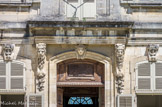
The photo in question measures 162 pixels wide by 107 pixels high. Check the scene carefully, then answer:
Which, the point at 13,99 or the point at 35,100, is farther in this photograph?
the point at 13,99

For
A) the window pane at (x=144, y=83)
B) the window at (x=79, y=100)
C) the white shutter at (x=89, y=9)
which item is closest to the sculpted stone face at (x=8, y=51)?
the white shutter at (x=89, y=9)

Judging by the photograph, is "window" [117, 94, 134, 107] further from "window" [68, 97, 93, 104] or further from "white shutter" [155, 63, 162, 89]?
"window" [68, 97, 93, 104]

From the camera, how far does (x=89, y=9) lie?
52.3ft

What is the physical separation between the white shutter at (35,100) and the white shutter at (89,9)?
296 centimetres

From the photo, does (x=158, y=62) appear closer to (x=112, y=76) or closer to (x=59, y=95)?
(x=112, y=76)

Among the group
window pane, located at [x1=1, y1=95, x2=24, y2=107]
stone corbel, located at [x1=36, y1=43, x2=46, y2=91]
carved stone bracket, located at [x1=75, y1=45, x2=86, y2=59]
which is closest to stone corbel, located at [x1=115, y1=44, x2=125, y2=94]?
carved stone bracket, located at [x1=75, y1=45, x2=86, y2=59]

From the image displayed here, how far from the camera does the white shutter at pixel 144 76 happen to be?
15.8m

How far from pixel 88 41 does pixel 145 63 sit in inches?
77.7

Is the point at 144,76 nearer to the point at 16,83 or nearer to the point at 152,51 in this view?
the point at 152,51

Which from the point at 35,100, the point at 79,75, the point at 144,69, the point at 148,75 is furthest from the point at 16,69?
the point at 148,75

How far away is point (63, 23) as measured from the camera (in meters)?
15.3

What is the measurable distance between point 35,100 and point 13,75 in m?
1.08

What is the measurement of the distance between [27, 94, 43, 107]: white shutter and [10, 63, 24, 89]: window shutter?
19.5 inches

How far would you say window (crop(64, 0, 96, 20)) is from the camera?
52.1 ft
